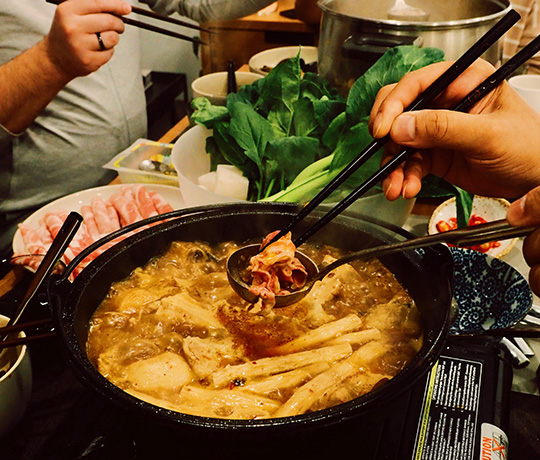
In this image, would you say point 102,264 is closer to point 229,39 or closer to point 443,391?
point 443,391

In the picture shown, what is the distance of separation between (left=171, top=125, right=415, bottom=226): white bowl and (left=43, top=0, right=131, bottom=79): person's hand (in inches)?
24.0

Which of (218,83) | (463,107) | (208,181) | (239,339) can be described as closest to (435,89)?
(463,107)

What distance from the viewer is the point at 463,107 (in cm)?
133

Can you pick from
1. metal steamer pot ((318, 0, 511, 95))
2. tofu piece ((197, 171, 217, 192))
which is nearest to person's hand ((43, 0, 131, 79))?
tofu piece ((197, 171, 217, 192))

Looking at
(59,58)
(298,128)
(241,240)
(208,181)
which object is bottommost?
(208,181)

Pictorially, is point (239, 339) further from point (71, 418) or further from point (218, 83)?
point (218, 83)

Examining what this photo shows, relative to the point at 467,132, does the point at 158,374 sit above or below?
below

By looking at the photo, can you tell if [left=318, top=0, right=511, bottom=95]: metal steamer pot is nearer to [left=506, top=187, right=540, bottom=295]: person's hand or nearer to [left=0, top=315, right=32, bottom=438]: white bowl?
[left=506, top=187, right=540, bottom=295]: person's hand

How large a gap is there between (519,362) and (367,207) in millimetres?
727

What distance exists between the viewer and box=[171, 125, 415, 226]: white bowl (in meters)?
1.82

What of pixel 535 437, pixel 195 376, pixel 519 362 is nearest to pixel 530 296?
pixel 519 362

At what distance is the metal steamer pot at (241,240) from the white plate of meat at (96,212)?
77 centimetres

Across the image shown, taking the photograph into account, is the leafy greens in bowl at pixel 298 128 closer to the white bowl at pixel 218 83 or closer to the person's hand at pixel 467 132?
the person's hand at pixel 467 132

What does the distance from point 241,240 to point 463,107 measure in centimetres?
75
